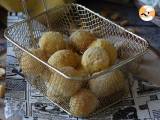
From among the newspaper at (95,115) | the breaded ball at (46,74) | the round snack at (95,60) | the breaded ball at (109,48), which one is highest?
the breaded ball at (109,48)

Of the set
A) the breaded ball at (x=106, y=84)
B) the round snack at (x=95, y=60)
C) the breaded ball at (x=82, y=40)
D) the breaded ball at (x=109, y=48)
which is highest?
the breaded ball at (x=82, y=40)

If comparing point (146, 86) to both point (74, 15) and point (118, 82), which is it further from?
point (74, 15)

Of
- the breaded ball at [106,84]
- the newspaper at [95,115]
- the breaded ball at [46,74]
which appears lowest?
the newspaper at [95,115]

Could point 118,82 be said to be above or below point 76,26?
below

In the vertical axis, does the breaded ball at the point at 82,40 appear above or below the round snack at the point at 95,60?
above

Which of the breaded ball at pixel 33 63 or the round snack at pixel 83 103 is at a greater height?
the breaded ball at pixel 33 63

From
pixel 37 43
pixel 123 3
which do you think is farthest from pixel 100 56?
pixel 123 3
